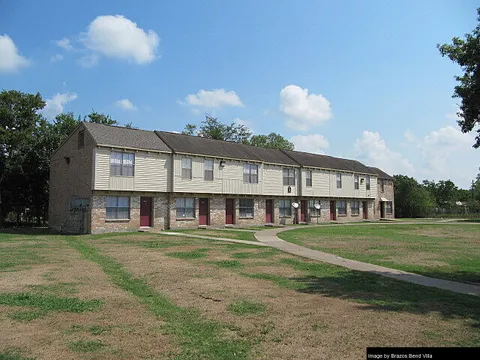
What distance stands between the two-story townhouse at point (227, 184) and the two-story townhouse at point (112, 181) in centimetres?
125

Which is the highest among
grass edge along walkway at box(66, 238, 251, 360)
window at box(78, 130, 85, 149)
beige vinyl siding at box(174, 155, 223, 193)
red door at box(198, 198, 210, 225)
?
window at box(78, 130, 85, 149)

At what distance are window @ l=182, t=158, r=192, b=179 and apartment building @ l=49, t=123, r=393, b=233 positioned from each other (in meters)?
0.07

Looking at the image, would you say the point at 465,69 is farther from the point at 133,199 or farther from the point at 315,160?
the point at 315,160

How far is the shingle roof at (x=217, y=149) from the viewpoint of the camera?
3055 cm

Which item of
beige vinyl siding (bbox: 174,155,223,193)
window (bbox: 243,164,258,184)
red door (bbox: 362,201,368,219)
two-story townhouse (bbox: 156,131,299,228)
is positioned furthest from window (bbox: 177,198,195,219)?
red door (bbox: 362,201,368,219)

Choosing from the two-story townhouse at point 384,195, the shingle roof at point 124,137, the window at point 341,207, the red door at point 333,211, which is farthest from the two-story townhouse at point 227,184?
the two-story townhouse at point 384,195

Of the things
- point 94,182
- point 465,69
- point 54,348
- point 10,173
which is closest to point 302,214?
point 94,182

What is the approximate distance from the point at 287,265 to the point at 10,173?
30.8m

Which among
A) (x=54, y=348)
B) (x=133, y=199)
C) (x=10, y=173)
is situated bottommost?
(x=54, y=348)

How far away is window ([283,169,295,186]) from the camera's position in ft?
123

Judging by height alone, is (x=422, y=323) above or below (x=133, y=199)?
below

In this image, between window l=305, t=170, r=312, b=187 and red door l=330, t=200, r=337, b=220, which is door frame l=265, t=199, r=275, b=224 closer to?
window l=305, t=170, r=312, b=187

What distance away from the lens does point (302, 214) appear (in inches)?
Result: 1561

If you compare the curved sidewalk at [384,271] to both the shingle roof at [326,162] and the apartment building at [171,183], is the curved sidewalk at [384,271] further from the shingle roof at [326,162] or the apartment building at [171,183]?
the shingle roof at [326,162]
